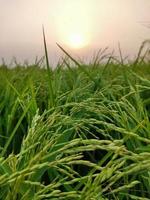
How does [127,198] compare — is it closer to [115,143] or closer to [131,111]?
[131,111]

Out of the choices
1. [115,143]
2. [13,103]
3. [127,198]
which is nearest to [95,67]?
[13,103]

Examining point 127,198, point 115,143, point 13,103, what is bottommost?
point 127,198

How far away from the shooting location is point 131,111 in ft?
4.44

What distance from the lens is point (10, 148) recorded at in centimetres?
160

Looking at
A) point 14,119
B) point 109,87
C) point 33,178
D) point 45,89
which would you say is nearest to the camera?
point 33,178

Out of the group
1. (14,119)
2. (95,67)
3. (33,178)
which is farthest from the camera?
(95,67)

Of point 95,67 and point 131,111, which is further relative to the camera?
point 95,67

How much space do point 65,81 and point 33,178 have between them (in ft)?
3.51

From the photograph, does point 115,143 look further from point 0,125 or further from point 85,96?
point 85,96

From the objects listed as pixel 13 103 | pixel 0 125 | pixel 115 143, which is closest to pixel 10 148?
pixel 0 125

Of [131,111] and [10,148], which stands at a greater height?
[131,111]

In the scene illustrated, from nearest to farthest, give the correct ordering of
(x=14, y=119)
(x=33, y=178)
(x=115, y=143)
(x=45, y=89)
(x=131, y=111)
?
(x=115, y=143)
(x=33, y=178)
(x=131, y=111)
(x=14, y=119)
(x=45, y=89)

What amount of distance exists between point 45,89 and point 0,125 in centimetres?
54

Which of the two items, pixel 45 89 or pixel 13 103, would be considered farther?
pixel 45 89
